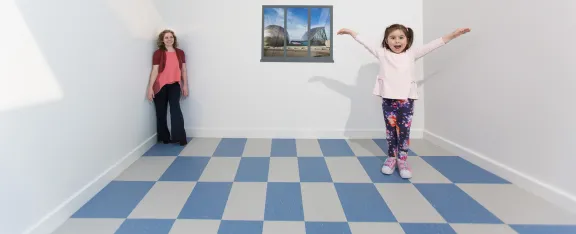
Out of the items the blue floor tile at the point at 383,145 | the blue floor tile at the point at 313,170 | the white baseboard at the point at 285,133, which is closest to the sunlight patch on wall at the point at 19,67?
the blue floor tile at the point at 313,170

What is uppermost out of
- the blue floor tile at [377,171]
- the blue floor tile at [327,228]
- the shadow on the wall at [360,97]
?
the shadow on the wall at [360,97]

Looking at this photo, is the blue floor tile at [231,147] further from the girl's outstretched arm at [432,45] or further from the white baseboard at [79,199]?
the girl's outstretched arm at [432,45]

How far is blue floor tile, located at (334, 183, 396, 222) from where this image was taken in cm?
171

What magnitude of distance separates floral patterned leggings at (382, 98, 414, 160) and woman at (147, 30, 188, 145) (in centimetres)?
193

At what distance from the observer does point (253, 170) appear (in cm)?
245

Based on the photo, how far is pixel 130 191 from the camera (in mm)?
2076

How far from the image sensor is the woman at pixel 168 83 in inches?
122

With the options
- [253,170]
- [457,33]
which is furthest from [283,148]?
[457,33]

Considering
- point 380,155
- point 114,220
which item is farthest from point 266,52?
point 114,220

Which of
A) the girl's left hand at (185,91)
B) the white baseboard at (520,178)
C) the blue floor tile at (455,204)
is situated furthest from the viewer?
the girl's left hand at (185,91)

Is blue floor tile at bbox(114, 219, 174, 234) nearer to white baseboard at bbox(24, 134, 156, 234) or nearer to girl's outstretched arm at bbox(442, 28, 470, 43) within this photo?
white baseboard at bbox(24, 134, 156, 234)

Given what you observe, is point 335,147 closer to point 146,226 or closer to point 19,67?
point 146,226

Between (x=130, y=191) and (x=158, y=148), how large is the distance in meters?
1.05

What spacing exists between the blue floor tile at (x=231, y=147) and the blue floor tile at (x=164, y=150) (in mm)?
363
